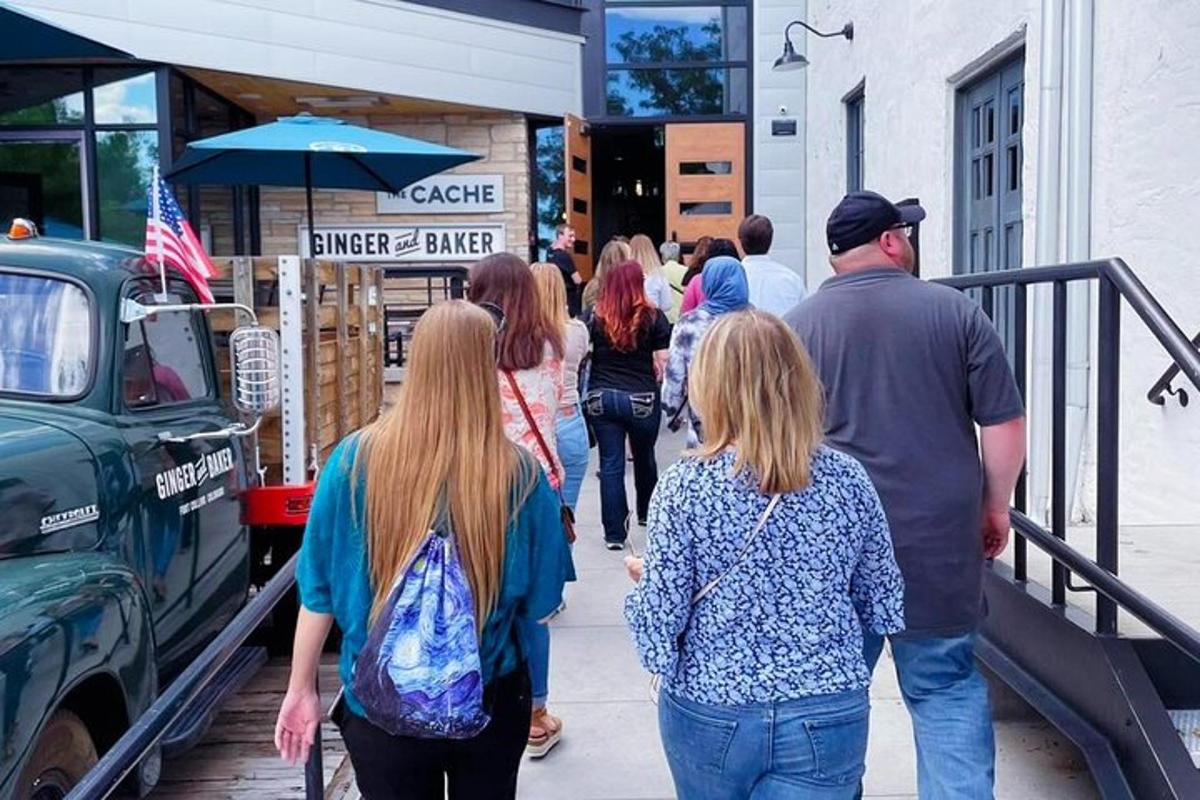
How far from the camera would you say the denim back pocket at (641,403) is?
6.49 m

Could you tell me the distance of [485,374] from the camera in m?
2.41

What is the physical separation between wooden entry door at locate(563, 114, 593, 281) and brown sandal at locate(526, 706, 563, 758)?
9.55m

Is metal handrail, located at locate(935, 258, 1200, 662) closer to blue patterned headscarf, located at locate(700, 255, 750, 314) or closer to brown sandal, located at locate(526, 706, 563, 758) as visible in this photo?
brown sandal, located at locate(526, 706, 563, 758)

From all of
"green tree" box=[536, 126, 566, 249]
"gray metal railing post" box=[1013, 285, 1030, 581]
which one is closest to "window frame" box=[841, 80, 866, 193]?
"green tree" box=[536, 126, 566, 249]

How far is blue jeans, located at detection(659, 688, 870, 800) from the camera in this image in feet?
7.30

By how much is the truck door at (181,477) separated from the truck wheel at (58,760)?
33.5 inches

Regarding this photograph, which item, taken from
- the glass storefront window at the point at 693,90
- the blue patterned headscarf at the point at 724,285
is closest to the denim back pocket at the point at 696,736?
the blue patterned headscarf at the point at 724,285

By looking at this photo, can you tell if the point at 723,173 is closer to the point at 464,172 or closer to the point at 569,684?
the point at 464,172

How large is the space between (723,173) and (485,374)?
12.0m

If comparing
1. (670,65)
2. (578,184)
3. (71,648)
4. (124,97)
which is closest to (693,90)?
(670,65)

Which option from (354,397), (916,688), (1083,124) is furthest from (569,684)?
(1083,124)

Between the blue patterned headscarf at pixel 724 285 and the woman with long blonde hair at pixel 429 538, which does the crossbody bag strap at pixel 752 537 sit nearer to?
the woman with long blonde hair at pixel 429 538

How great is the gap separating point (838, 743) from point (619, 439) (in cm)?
443

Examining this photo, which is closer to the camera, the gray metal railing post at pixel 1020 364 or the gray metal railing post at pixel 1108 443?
the gray metal railing post at pixel 1108 443
